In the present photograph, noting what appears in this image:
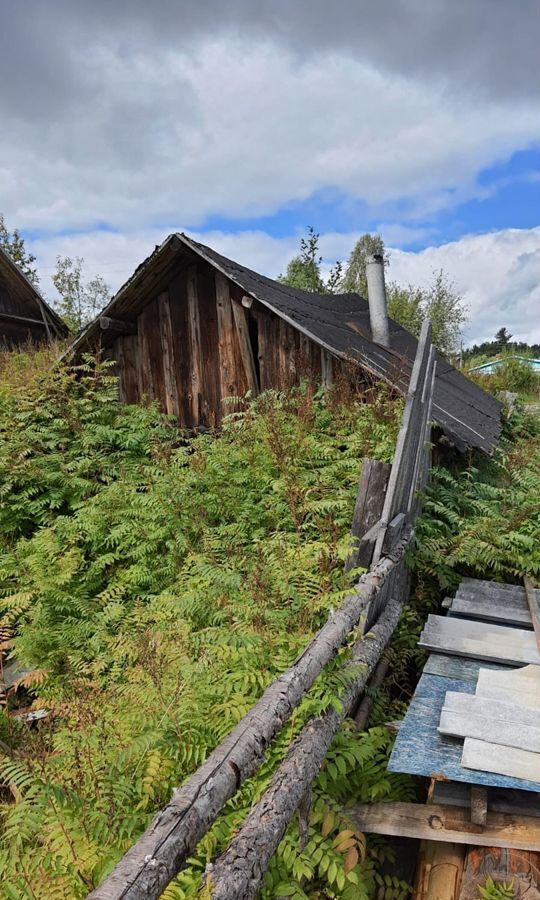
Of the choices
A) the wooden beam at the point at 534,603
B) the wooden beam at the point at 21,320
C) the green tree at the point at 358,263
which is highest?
the green tree at the point at 358,263

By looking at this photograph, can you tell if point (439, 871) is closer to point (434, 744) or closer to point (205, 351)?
point (434, 744)

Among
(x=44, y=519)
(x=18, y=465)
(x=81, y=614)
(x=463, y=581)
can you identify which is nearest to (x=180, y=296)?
(x=18, y=465)

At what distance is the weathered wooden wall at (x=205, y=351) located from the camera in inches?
320

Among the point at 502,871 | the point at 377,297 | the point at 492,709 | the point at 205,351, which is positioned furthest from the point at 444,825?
the point at 377,297

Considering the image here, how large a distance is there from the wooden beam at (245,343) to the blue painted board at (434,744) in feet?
19.2

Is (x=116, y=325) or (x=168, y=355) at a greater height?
(x=116, y=325)

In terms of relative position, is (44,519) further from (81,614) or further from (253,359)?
(253,359)

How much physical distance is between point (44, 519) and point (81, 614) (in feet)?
6.18

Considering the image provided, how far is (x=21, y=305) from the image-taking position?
58.2 ft

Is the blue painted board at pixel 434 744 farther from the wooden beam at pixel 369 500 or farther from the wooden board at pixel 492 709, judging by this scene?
the wooden beam at pixel 369 500

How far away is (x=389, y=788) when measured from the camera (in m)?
2.70

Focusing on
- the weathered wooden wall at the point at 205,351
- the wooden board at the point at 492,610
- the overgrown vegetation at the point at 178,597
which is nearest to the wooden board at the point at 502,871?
the overgrown vegetation at the point at 178,597

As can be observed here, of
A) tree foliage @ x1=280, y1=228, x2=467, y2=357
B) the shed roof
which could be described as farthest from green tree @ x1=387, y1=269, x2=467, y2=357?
the shed roof

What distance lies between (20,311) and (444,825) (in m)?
19.2
